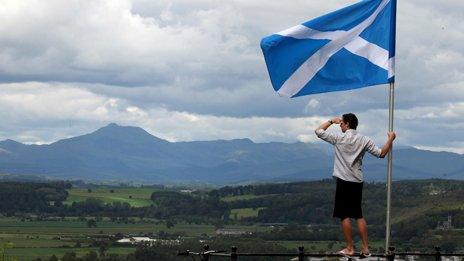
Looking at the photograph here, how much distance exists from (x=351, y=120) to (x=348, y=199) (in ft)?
4.25

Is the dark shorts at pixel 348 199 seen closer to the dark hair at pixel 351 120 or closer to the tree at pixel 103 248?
the dark hair at pixel 351 120

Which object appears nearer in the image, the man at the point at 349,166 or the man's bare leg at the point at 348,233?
the man at the point at 349,166

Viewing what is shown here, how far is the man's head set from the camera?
671 inches

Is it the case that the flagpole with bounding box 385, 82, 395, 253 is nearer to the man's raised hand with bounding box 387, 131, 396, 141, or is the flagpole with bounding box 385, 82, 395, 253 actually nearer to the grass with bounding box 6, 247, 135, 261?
the man's raised hand with bounding box 387, 131, 396, 141

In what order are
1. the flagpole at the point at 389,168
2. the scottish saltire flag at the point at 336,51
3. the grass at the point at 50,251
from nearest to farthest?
the flagpole at the point at 389,168, the scottish saltire flag at the point at 336,51, the grass at the point at 50,251

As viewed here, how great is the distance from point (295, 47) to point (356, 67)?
4.14 feet

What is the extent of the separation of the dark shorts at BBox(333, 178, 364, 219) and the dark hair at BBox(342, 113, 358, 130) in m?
0.93

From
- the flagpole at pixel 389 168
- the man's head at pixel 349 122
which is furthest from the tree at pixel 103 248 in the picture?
the man's head at pixel 349 122

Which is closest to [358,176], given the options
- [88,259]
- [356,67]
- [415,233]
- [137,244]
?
[356,67]

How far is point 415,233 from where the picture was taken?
555ft

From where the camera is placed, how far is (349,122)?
1709 centimetres

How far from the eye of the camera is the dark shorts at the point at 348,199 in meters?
16.9

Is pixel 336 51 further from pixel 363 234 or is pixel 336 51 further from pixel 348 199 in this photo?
pixel 363 234

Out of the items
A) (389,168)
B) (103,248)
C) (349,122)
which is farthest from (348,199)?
(103,248)
